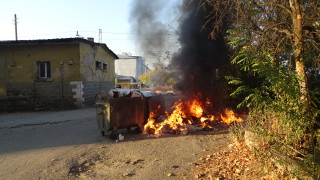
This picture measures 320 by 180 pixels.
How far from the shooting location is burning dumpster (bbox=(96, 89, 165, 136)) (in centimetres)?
732

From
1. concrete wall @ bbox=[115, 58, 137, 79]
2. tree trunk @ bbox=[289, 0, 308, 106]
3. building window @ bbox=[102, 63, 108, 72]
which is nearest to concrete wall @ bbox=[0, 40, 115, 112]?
building window @ bbox=[102, 63, 108, 72]

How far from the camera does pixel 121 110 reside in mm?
7477

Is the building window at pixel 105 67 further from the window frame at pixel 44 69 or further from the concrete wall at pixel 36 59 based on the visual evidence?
the window frame at pixel 44 69

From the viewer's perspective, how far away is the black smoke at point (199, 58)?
34.7ft

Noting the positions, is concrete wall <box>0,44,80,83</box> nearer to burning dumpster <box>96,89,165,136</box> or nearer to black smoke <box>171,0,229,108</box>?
black smoke <box>171,0,229,108</box>

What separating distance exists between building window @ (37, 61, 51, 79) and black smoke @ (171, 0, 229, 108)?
947 centimetres

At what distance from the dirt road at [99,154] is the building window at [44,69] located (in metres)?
7.69

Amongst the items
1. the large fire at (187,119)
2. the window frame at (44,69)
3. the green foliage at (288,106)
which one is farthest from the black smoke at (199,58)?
the window frame at (44,69)

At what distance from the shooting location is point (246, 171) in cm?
422

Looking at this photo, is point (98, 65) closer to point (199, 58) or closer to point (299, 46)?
point (199, 58)

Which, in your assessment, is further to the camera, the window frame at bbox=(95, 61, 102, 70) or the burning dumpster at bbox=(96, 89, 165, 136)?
the window frame at bbox=(95, 61, 102, 70)

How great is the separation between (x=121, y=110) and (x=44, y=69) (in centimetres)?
1070

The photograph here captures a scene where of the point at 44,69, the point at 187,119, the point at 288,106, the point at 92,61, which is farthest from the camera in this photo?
the point at 92,61

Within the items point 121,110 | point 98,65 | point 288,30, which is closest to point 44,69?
point 98,65
